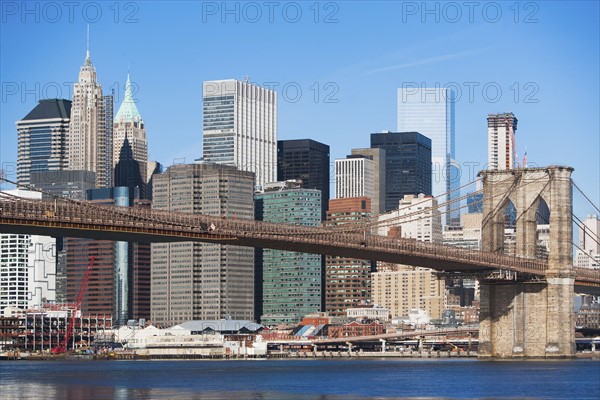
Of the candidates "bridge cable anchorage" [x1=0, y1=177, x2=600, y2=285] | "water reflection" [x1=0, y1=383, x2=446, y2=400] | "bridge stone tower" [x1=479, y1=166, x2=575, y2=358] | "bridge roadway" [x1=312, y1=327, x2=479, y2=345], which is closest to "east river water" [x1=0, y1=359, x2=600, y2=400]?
"water reflection" [x1=0, y1=383, x2=446, y2=400]

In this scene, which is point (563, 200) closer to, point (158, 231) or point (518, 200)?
point (518, 200)

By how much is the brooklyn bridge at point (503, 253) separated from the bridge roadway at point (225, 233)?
9 centimetres

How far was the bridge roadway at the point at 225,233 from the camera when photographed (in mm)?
74438

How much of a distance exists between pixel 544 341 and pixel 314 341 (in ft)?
Result: 282

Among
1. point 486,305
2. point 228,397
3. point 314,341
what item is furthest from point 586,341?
point 228,397

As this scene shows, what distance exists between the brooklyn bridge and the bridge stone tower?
71 mm

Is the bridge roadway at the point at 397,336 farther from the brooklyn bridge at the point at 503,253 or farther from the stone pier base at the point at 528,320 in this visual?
the stone pier base at the point at 528,320

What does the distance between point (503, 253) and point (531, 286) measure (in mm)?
3118

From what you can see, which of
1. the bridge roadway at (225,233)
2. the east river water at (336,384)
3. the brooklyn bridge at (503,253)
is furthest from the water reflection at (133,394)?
the brooklyn bridge at (503,253)

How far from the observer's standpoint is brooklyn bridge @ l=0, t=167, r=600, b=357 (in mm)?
86688

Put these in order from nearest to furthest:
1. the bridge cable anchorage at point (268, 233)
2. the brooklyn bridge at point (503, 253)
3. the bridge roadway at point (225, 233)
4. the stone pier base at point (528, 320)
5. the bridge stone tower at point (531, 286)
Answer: the bridge cable anchorage at point (268, 233), the bridge roadway at point (225, 233), the brooklyn bridge at point (503, 253), the stone pier base at point (528, 320), the bridge stone tower at point (531, 286)

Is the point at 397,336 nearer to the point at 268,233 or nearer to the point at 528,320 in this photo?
the point at 528,320

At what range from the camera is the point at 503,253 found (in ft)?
327

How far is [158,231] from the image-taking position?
79188 mm
